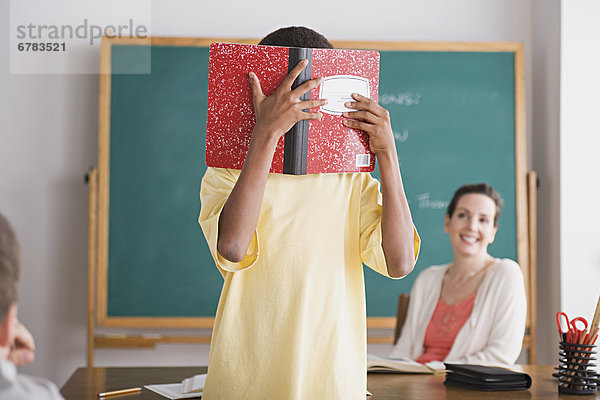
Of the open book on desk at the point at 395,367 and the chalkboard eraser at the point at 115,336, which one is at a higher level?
the open book on desk at the point at 395,367

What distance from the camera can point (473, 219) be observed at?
2.72 meters

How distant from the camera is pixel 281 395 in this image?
3.70 feet

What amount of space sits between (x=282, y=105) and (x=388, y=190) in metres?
0.24

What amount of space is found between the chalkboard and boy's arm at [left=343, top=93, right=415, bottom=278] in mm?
1978

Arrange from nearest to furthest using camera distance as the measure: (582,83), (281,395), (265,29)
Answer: (281,395) → (582,83) → (265,29)

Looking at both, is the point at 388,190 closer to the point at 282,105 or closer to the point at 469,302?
the point at 282,105

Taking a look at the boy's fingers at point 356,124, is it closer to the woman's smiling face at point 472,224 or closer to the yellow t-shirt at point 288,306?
the yellow t-shirt at point 288,306

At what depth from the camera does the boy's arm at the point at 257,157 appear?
3.57ft

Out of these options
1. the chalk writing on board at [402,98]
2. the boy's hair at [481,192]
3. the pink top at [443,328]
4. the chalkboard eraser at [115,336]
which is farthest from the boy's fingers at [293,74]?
the chalkboard eraser at [115,336]

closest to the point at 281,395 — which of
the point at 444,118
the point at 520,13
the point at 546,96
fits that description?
the point at 444,118

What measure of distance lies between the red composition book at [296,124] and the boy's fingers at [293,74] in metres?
0.01

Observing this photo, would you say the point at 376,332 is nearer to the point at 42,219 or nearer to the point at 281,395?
the point at 42,219

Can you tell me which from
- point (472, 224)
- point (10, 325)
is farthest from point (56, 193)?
point (10, 325)

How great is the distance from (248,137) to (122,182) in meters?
2.04
